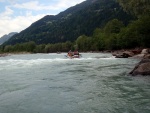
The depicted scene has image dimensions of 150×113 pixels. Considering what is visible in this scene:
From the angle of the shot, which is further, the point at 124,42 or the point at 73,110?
the point at 124,42

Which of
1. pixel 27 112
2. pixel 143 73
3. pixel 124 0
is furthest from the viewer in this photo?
pixel 124 0

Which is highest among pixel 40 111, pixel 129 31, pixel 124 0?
pixel 124 0

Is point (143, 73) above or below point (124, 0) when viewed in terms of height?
below

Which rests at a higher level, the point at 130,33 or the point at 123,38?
the point at 130,33

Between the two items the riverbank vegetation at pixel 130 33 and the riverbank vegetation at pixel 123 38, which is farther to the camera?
the riverbank vegetation at pixel 123 38

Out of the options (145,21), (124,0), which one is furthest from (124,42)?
(124,0)

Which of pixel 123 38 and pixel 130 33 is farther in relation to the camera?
pixel 123 38

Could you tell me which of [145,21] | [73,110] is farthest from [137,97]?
[145,21]

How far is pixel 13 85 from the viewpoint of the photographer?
2042 centimetres

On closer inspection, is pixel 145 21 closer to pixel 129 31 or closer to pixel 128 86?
pixel 129 31

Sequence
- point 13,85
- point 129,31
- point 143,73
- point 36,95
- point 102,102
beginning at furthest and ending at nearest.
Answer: point 129,31 < point 143,73 < point 13,85 < point 36,95 < point 102,102

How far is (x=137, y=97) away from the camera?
14.9m

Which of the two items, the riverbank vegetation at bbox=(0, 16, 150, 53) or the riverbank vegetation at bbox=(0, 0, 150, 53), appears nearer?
the riverbank vegetation at bbox=(0, 0, 150, 53)

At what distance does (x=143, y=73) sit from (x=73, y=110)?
1307cm
